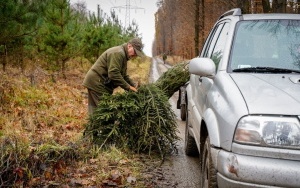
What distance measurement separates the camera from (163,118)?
6.25m

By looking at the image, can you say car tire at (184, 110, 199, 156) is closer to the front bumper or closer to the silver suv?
the silver suv

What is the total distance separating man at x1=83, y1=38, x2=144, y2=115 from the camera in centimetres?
661

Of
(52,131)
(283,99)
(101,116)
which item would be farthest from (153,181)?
(52,131)

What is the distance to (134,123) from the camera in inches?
245

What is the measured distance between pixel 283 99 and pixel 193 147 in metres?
3.29

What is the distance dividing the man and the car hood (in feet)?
10.4

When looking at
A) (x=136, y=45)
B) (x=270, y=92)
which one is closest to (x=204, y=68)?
(x=270, y=92)

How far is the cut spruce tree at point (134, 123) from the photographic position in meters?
6.08

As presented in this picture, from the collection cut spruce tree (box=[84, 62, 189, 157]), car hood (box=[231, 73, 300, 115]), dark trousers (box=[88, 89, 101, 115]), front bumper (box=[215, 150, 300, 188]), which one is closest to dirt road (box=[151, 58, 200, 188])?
cut spruce tree (box=[84, 62, 189, 157])

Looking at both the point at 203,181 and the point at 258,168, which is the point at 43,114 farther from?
the point at 258,168

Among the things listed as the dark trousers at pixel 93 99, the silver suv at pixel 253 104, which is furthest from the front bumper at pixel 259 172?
the dark trousers at pixel 93 99

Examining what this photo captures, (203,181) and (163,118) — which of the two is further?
(163,118)

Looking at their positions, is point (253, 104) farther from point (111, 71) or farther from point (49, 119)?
point (49, 119)

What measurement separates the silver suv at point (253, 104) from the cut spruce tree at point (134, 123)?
155 cm
